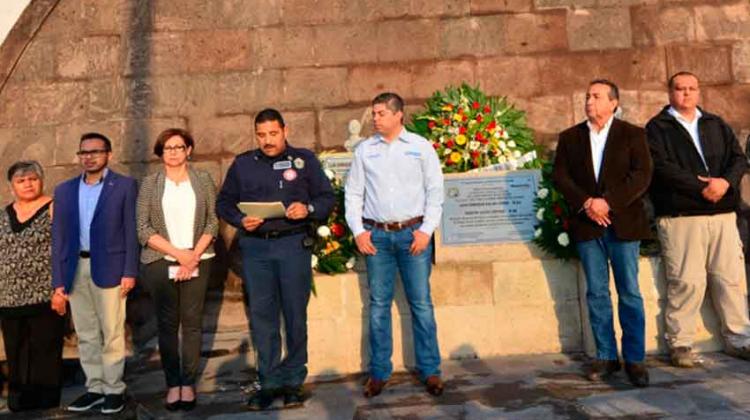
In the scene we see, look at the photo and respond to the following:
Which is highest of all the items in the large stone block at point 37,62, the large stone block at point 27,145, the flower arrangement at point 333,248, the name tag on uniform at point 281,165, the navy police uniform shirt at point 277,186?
the large stone block at point 37,62

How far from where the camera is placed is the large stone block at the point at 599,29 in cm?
702

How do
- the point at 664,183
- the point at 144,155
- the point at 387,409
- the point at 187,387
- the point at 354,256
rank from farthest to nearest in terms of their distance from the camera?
1. the point at 144,155
2. the point at 354,256
3. the point at 664,183
4. the point at 187,387
5. the point at 387,409

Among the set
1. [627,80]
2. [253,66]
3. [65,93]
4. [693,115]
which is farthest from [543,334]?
[65,93]

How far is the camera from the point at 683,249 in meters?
5.00

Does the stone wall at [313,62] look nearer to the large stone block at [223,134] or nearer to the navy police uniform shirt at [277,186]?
the large stone block at [223,134]

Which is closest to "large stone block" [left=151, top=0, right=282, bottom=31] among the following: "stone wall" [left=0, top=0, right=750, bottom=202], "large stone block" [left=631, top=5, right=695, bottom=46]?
"stone wall" [left=0, top=0, right=750, bottom=202]

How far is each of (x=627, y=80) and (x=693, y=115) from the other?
2080 mm

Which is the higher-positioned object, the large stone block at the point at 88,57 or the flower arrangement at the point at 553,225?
the large stone block at the point at 88,57

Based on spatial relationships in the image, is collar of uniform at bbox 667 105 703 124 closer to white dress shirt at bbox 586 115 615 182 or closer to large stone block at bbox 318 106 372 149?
white dress shirt at bbox 586 115 615 182

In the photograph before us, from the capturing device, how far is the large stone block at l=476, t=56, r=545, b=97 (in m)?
7.02

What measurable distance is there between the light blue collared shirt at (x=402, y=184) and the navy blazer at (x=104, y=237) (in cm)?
142

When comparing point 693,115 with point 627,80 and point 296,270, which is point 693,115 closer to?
point 627,80

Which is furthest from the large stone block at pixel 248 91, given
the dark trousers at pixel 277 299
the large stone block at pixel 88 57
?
the dark trousers at pixel 277 299

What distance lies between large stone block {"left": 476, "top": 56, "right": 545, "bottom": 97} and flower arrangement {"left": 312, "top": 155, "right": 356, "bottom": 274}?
2.48 m
